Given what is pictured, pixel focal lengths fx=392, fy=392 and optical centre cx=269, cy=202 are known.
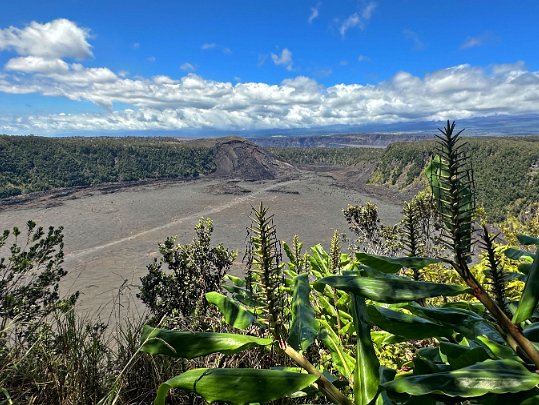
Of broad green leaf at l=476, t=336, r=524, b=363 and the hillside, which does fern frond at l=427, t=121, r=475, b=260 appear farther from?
the hillside

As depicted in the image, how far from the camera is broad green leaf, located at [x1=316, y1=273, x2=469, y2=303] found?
0.83m

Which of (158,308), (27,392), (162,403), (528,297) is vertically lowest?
(158,308)

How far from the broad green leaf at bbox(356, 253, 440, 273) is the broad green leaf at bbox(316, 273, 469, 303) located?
2.9 inches

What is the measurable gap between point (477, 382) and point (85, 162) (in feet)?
304

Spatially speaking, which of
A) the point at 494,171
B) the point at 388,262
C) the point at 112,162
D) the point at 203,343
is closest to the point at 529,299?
the point at 388,262

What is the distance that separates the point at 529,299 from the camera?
817 mm

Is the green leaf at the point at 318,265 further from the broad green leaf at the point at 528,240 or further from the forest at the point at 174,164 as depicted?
the forest at the point at 174,164

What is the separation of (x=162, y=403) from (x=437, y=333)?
68 centimetres

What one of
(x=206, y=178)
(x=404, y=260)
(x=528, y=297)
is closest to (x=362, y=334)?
(x=404, y=260)

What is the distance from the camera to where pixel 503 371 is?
0.77m

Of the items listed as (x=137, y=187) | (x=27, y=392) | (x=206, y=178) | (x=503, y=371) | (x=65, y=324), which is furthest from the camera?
(x=206, y=178)

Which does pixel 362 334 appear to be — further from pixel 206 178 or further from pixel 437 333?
pixel 206 178

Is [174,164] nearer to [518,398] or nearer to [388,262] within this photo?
[388,262]

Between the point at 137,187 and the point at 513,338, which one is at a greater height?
the point at 513,338
